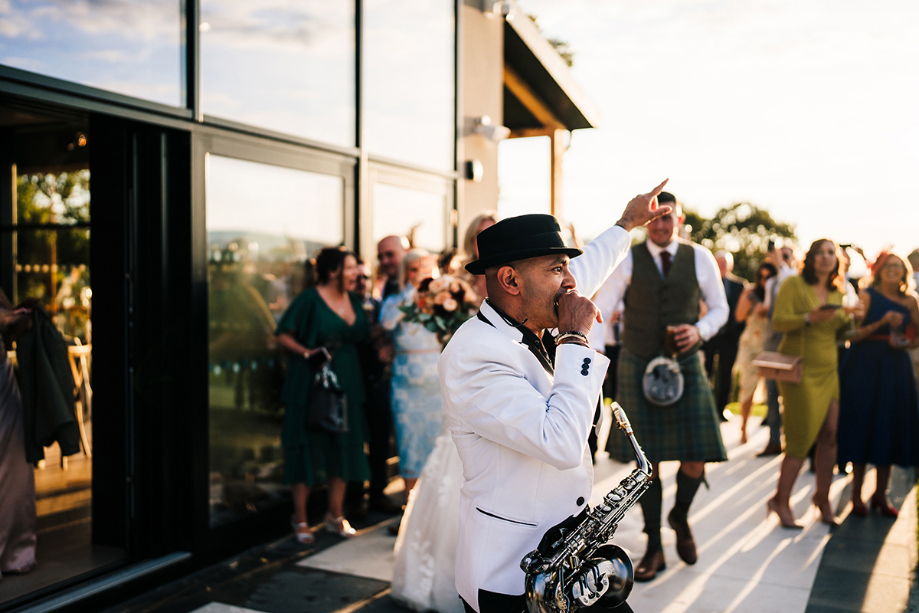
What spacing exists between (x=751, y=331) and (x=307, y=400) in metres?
5.35

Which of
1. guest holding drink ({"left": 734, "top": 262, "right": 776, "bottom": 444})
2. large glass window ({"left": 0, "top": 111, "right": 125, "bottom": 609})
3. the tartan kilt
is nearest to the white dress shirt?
the tartan kilt

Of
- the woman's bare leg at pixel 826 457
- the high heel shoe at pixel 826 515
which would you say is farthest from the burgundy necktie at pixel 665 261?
the high heel shoe at pixel 826 515

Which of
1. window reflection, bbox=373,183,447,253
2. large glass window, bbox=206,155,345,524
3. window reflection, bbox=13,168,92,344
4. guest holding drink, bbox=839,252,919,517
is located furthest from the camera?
window reflection, bbox=13,168,92,344

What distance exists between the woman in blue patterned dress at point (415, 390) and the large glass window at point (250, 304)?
0.86 meters

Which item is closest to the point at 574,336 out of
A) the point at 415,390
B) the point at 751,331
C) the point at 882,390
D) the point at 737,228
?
the point at 415,390

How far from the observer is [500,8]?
866 cm

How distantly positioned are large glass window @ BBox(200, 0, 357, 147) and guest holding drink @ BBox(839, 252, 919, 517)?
420 cm

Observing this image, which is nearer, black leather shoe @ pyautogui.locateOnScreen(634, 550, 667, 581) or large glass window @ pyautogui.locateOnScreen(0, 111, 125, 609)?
black leather shoe @ pyautogui.locateOnScreen(634, 550, 667, 581)

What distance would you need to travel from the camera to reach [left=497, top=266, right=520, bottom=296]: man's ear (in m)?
2.16

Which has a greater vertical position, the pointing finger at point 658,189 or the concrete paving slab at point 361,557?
the pointing finger at point 658,189

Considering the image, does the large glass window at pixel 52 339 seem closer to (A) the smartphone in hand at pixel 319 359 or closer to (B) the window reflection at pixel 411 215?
(A) the smartphone in hand at pixel 319 359

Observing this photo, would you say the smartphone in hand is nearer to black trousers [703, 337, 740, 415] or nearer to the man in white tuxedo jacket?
the man in white tuxedo jacket

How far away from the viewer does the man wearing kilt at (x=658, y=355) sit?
171 inches

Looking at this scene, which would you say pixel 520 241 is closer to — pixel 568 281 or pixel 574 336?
pixel 568 281
